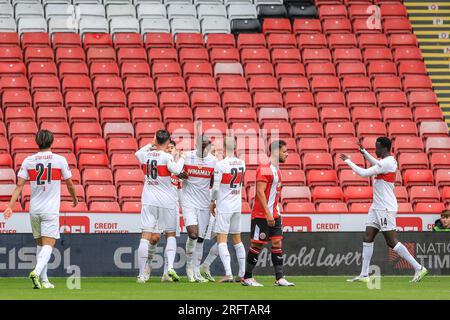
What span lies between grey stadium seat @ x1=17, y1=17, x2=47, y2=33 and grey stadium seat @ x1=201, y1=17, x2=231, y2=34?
3.96 m

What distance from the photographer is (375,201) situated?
56.9ft

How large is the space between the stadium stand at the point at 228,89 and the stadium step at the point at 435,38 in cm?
33

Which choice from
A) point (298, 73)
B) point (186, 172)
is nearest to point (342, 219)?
point (186, 172)

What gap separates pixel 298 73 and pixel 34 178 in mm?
11742

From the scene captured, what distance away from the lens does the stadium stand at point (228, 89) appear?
22062mm

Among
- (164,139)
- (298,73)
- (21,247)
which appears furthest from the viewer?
(298,73)

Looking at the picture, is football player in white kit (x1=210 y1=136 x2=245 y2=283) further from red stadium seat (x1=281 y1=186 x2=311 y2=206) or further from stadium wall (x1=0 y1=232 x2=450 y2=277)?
red stadium seat (x1=281 y1=186 x2=311 y2=206)

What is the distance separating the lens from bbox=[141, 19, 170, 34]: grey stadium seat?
2617cm

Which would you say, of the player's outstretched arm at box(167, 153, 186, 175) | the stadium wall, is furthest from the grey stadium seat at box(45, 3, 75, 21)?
the player's outstretched arm at box(167, 153, 186, 175)

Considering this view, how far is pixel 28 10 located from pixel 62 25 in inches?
39.4

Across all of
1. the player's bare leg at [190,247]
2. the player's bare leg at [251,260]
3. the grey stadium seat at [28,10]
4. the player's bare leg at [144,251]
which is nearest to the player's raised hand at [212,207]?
the player's bare leg at [190,247]

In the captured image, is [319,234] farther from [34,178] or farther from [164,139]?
[34,178]

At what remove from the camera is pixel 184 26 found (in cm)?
2628

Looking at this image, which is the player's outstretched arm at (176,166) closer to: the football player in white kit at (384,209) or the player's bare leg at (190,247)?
the player's bare leg at (190,247)
